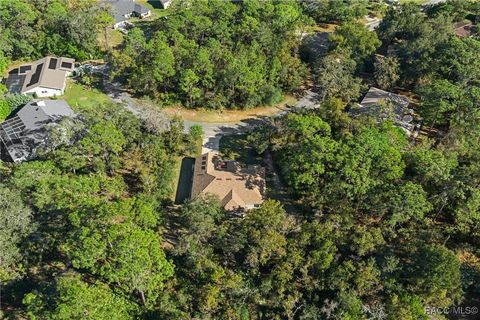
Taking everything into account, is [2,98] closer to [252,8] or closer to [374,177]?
[252,8]

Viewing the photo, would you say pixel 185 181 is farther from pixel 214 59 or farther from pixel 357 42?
pixel 357 42

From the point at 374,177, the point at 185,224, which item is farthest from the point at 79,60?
the point at 374,177

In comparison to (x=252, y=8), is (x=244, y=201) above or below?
below

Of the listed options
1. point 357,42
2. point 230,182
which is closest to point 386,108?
point 357,42

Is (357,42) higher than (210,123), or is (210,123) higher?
(357,42)

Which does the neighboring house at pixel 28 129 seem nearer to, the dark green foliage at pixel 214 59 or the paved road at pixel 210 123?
the paved road at pixel 210 123
